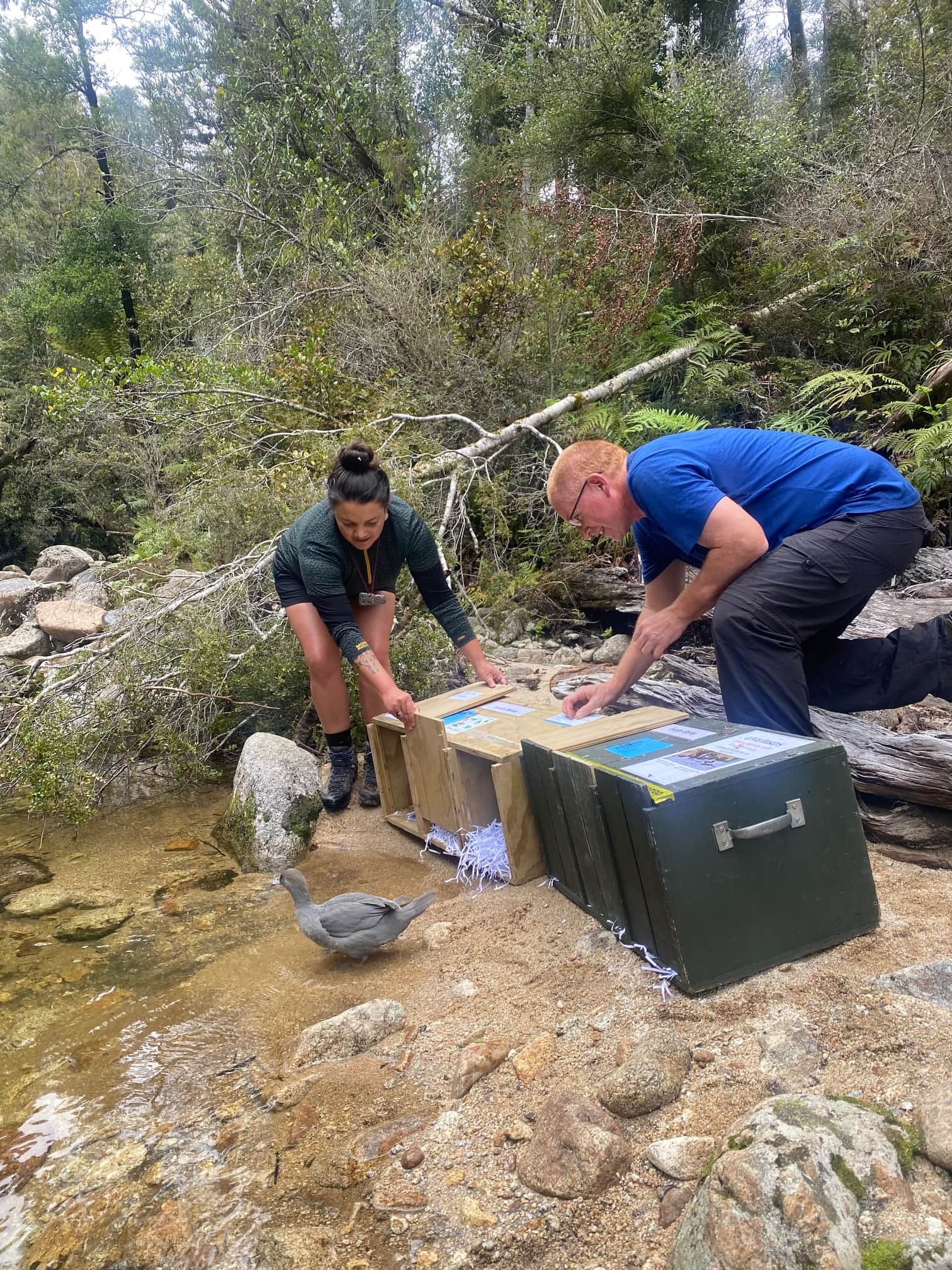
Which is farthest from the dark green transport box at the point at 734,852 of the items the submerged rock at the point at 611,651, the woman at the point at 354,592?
the submerged rock at the point at 611,651

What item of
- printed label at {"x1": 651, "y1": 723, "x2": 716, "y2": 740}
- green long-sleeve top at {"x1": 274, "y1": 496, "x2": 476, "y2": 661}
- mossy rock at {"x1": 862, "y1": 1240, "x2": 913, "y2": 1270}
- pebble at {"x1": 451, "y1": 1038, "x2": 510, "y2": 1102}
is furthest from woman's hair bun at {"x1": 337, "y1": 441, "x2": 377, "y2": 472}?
mossy rock at {"x1": 862, "y1": 1240, "x2": 913, "y2": 1270}

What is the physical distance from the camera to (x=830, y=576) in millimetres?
3160

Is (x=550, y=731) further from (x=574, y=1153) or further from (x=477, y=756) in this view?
(x=574, y=1153)

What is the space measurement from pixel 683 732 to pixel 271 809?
2.33m

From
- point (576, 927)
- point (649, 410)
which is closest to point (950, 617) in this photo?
point (576, 927)

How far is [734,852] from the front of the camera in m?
2.35

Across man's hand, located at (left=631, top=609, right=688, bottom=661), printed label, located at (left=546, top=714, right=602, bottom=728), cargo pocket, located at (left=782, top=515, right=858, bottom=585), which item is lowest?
printed label, located at (left=546, top=714, right=602, bottom=728)

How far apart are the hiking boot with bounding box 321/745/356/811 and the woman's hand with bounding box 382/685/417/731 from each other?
967 millimetres

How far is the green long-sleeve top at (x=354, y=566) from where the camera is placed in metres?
4.18

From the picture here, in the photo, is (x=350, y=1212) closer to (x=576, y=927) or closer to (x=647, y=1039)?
(x=647, y=1039)

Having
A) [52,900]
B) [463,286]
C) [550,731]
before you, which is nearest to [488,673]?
[550,731]

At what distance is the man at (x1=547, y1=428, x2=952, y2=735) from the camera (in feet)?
10.2

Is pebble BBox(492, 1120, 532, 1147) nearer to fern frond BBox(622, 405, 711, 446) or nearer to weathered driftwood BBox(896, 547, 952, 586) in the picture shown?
weathered driftwood BBox(896, 547, 952, 586)

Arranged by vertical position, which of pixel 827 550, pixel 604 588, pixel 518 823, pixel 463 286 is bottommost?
→ pixel 518 823
